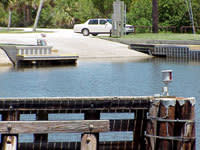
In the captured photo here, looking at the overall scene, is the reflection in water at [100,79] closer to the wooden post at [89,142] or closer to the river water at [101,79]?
the river water at [101,79]

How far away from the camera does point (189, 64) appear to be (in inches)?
1230

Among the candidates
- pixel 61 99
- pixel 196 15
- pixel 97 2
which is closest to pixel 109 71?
pixel 61 99

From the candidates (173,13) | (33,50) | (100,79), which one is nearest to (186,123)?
(100,79)

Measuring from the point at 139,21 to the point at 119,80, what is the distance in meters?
27.3

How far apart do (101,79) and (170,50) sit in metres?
12.4

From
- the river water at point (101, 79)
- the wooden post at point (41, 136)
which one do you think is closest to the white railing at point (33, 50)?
the river water at point (101, 79)

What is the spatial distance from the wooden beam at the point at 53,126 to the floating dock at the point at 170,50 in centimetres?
2766

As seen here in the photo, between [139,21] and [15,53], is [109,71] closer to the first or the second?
[15,53]

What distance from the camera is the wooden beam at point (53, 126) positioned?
6613 millimetres

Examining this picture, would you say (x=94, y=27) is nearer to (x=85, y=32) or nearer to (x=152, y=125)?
(x=85, y=32)

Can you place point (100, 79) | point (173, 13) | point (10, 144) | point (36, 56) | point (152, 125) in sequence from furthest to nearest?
point (173, 13)
point (36, 56)
point (100, 79)
point (152, 125)
point (10, 144)

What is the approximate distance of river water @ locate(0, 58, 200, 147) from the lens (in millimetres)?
19752

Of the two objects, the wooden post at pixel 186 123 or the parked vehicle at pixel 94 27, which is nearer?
the wooden post at pixel 186 123

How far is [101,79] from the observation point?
78.6ft
